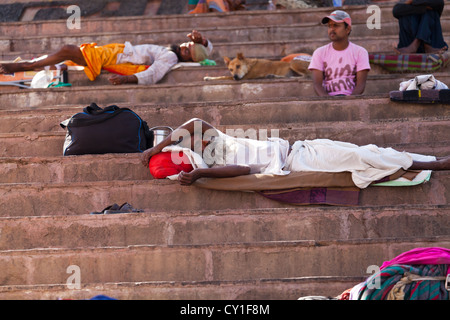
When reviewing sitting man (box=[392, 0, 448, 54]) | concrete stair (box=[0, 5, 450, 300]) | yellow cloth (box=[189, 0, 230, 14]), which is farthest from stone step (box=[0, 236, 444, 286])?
yellow cloth (box=[189, 0, 230, 14])

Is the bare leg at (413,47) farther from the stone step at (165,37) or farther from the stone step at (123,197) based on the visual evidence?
the stone step at (123,197)

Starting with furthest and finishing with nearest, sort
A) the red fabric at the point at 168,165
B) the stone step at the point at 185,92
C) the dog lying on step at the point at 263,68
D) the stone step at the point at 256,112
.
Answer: the dog lying on step at the point at 263,68
the stone step at the point at 185,92
the stone step at the point at 256,112
the red fabric at the point at 168,165

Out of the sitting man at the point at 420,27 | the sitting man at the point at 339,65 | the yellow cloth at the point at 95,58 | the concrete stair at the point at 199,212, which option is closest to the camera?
the concrete stair at the point at 199,212

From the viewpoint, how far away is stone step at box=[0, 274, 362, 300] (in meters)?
5.50

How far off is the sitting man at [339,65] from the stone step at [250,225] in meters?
2.61

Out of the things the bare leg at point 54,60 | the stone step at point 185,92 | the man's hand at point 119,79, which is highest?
the bare leg at point 54,60

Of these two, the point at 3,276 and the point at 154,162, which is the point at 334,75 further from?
the point at 3,276

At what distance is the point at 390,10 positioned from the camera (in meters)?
11.4

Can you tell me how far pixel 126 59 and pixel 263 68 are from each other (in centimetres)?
149

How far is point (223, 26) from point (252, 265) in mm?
6100

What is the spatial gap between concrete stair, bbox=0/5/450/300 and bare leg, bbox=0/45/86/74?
0.62m

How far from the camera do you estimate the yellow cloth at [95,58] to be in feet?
32.1

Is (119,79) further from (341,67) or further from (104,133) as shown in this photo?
(341,67)

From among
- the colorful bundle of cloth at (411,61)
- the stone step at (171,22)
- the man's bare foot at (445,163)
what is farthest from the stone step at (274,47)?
the man's bare foot at (445,163)
